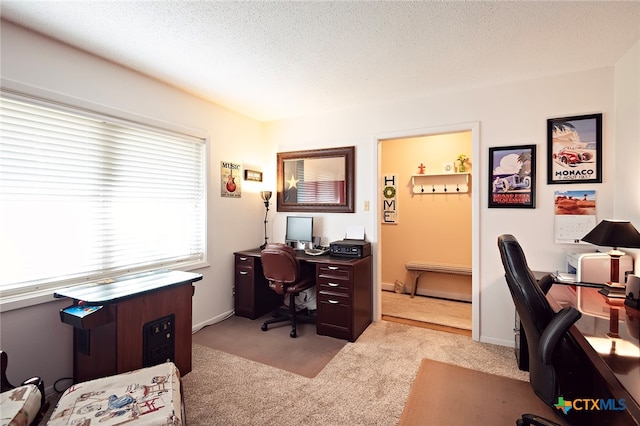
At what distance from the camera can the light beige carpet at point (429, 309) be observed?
11.7ft

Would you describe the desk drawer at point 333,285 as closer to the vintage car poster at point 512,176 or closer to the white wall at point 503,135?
the white wall at point 503,135

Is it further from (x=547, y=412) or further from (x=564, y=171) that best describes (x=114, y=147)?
(x=564, y=171)

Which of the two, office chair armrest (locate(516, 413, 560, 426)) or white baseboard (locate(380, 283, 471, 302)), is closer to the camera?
office chair armrest (locate(516, 413, 560, 426))

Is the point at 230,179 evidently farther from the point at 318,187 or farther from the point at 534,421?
the point at 534,421

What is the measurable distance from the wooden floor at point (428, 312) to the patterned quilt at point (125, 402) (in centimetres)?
262

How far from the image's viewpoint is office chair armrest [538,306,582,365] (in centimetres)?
133

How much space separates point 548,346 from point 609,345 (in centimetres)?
22

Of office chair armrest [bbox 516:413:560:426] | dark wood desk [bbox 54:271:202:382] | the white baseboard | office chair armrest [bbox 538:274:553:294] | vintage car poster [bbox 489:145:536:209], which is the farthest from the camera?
the white baseboard

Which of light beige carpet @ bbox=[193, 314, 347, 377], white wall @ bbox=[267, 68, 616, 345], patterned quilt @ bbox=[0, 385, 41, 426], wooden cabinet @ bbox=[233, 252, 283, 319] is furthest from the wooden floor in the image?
patterned quilt @ bbox=[0, 385, 41, 426]

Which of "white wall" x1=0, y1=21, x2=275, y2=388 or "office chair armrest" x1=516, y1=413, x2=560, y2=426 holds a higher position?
"white wall" x1=0, y1=21, x2=275, y2=388

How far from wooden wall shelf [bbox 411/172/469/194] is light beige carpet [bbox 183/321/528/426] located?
2.08m

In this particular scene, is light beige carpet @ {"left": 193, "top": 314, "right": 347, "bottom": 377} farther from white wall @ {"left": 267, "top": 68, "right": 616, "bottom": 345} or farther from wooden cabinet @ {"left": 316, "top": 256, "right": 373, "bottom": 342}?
white wall @ {"left": 267, "top": 68, "right": 616, "bottom": 345}

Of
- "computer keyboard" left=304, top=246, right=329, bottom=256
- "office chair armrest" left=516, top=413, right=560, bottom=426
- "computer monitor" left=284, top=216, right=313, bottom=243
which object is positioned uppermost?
"computer monitor" left=284, top=216, right=313, bottom=243

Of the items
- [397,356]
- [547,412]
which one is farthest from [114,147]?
[547,412]
